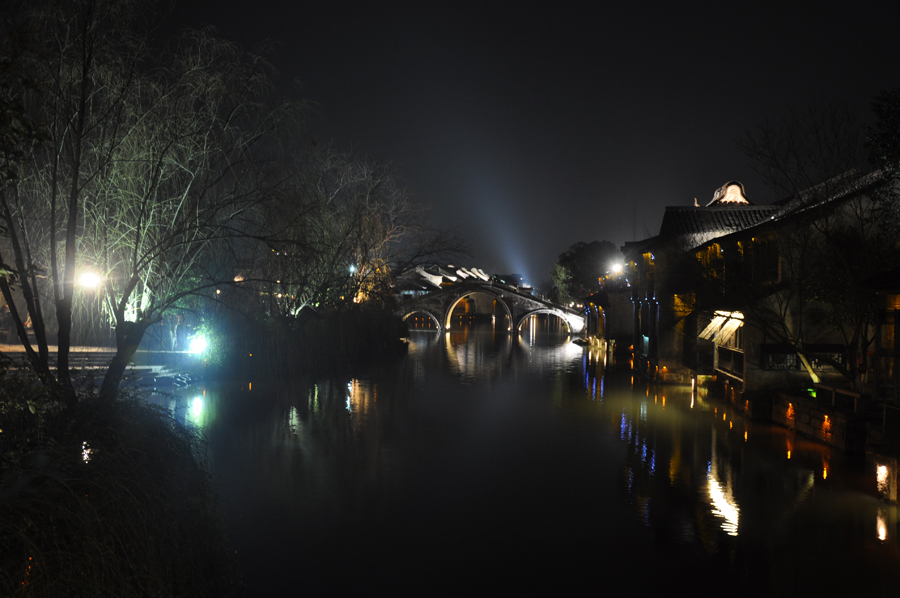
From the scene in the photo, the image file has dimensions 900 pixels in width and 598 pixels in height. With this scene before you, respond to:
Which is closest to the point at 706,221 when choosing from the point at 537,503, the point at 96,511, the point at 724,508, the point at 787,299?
the point at 787,299

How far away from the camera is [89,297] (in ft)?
52.7

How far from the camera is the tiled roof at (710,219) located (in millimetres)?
28312

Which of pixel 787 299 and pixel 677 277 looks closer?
pixel 787 299

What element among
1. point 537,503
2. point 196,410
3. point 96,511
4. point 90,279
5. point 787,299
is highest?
point 90,279

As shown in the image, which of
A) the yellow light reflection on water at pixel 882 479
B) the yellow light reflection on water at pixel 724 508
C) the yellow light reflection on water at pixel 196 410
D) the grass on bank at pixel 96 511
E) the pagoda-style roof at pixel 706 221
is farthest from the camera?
the pagoda-style roof at pixel 706 221

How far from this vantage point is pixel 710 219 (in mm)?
28922

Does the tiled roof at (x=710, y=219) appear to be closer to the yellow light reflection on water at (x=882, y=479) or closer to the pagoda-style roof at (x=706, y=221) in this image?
the pagoda-style roof at (x=706, y=221)

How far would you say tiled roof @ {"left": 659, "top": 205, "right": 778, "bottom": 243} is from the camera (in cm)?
2831

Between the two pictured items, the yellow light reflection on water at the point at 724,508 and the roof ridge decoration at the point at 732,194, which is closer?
the yellow light reflection on water at the point at 724,508

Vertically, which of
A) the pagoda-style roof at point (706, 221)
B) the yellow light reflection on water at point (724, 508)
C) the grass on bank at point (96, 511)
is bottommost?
the yellow light reflection on water at point (724, 508)

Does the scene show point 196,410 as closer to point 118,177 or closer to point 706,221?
point 118,177

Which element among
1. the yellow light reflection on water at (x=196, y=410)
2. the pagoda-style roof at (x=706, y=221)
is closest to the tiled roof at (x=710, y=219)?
the pagoda-style roof at (x=706, y=221)

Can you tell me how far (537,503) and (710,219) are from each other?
21252 millimetres

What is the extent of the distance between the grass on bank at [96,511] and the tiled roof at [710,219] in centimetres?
2465
